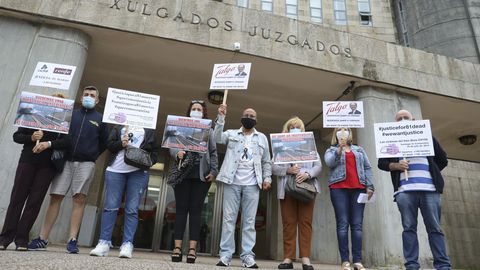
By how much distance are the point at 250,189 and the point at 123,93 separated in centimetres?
215

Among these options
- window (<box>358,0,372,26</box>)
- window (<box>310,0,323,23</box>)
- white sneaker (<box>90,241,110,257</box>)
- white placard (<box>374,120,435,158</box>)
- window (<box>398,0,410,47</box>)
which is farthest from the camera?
window (<box>398,0,410,47</box>)

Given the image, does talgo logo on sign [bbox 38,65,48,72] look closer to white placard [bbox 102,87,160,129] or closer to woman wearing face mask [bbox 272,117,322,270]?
white placard [bbox 102,87,160,129]

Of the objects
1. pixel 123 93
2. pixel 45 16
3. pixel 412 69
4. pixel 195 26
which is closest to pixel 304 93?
pixel 412 69

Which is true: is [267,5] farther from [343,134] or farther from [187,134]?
[187,134]

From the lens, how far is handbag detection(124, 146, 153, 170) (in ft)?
14.5

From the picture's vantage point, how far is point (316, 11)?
48.6 feet

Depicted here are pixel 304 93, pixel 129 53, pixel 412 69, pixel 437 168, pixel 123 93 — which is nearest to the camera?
pixel 437 168

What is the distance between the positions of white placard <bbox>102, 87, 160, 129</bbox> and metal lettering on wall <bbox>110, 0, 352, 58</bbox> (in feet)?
8.67

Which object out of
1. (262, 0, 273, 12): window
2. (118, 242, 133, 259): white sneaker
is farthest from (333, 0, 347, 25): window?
(118, 242, 133, 259): white sneaker

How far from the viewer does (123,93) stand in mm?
4836

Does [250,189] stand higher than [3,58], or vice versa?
[3,58]

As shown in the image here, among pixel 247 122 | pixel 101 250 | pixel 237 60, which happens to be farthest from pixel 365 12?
pixel 101 250

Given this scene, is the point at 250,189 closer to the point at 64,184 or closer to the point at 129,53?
the point at 64,184

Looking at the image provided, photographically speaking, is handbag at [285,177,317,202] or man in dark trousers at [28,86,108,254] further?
handbag at [285,177,317,202]
